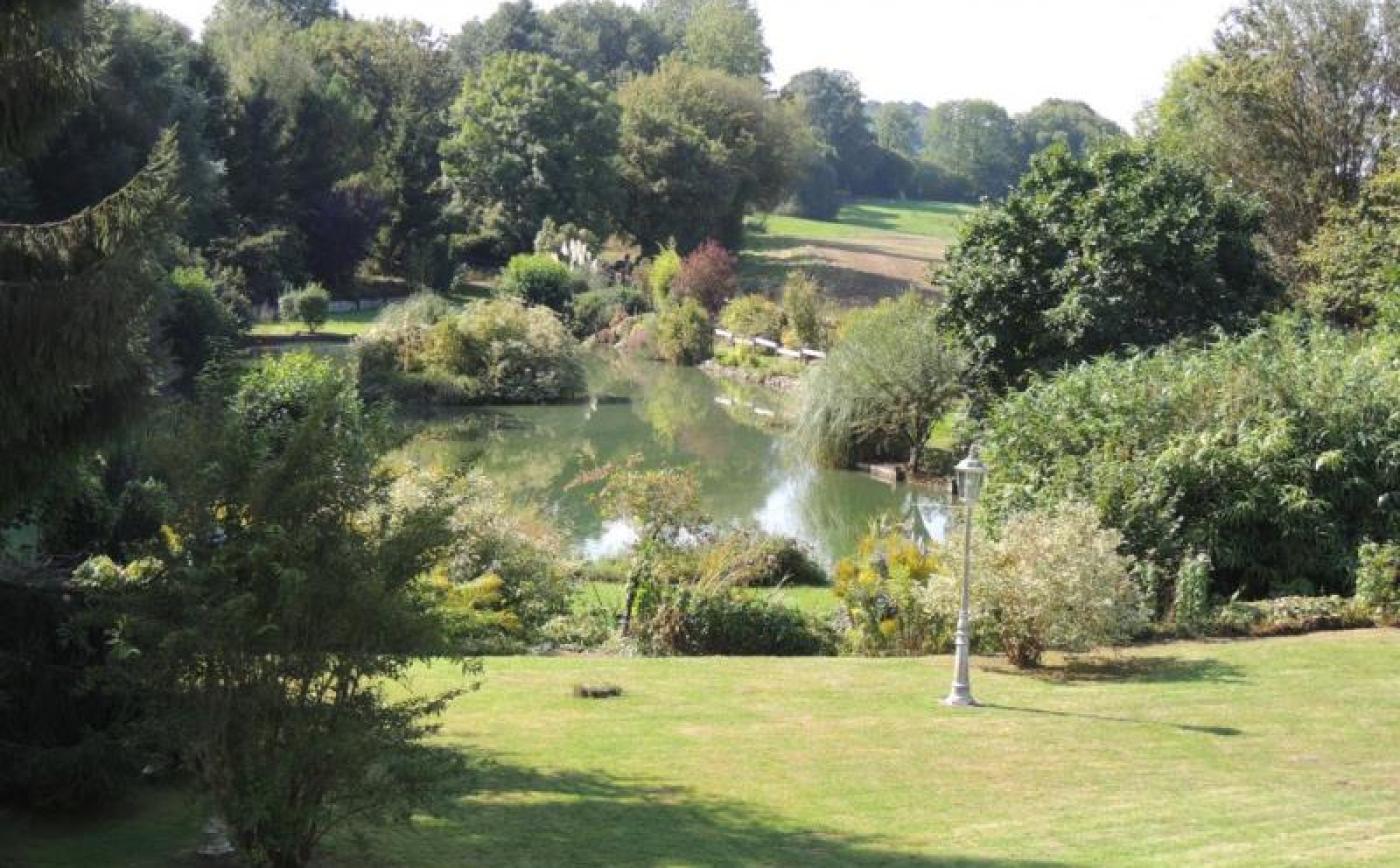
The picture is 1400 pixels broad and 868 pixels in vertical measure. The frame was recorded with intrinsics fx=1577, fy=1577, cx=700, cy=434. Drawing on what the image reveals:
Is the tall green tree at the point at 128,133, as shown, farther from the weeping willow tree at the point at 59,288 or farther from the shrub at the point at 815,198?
the shrub at the point at 815,198

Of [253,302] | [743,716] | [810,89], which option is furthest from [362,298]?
[810,89]

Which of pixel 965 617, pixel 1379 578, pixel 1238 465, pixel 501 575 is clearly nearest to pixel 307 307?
pixel 501 575

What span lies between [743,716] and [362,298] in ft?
164

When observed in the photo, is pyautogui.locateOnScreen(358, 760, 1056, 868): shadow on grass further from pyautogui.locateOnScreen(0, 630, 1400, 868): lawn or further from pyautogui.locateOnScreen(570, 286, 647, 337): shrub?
pyautogui.locateOnScreen(570, 286, 647, 337): shrub

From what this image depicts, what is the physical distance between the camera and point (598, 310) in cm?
5769

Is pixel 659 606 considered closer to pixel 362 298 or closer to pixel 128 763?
pixel 128 763

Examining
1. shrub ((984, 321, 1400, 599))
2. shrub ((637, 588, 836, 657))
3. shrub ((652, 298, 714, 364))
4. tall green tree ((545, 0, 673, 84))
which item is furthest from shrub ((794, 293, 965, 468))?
tall green tree ((545, 0, 673, 84))

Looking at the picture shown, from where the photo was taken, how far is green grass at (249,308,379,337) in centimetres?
4920

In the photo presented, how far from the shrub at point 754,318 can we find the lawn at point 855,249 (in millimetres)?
5297

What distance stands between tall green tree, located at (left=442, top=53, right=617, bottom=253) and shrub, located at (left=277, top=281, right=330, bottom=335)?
53.8ft

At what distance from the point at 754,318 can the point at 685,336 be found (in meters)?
2.52

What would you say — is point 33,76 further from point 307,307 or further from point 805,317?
point 307,307

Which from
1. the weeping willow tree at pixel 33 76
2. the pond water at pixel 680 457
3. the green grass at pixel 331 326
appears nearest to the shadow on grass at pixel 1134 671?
the pond water at pixel 680 457

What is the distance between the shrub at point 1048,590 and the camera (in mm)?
14445
